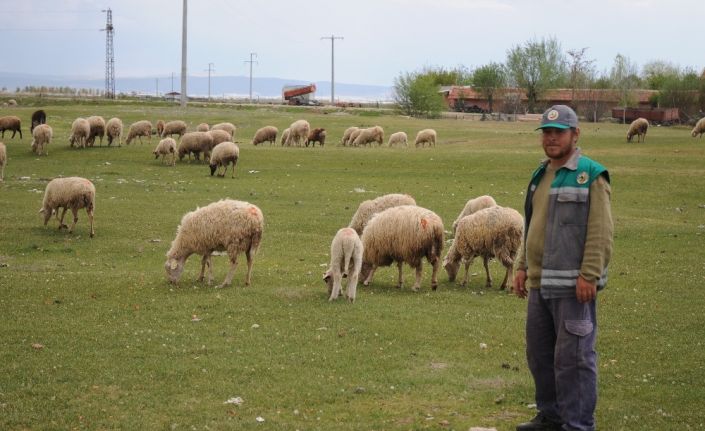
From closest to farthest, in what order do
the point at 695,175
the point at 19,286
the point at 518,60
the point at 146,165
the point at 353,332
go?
the point at 353,332 → the point at 19,286 → the point at 695,175 → the point at 146,165 → the point at 518,60

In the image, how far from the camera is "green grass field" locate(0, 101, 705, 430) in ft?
28.5

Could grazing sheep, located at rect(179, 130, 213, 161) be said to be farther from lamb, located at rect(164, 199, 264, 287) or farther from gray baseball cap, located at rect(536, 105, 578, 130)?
gray baseball cap, located at rect(536, 105, 578, 130)

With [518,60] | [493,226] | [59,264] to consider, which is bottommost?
[59,264]

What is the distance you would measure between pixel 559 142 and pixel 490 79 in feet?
338

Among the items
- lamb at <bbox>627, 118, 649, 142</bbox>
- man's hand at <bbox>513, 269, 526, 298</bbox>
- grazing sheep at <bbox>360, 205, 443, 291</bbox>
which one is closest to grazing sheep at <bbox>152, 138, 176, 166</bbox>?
grazing sheep at <bbox>360, 205, 443, 291</bbox>

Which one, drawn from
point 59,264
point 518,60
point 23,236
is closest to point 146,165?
point 23,236

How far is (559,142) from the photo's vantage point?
24.8 ft

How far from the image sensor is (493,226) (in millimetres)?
15398

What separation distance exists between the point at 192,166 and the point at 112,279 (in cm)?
2269

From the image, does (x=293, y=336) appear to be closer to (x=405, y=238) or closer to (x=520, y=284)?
(x=405, y=238)

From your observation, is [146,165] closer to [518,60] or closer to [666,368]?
[666,368]

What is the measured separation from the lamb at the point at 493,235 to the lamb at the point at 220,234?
3.85 meters

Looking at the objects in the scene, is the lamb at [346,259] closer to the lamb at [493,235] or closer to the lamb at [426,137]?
the lamb at [493,235]

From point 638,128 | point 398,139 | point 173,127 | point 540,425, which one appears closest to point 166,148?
point 173,127
